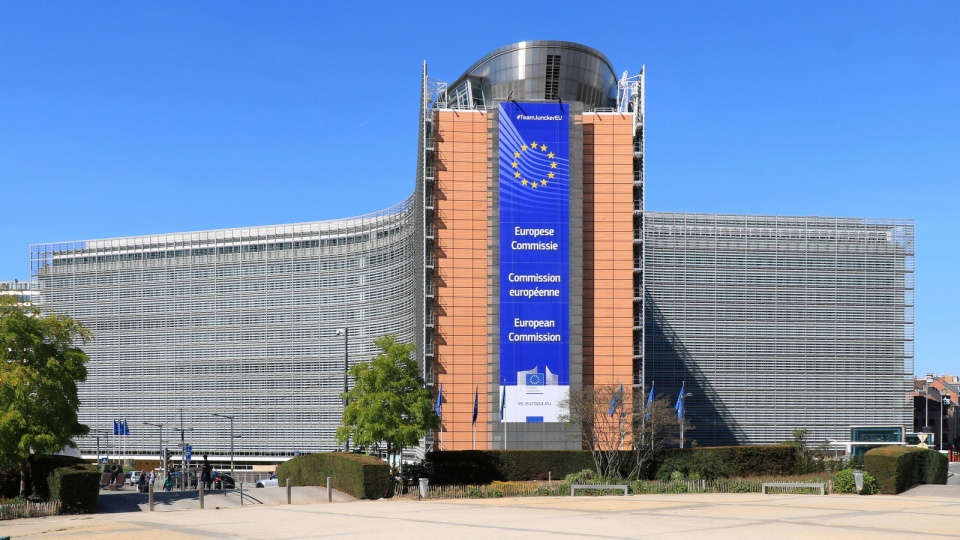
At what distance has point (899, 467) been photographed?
48688 millimetres

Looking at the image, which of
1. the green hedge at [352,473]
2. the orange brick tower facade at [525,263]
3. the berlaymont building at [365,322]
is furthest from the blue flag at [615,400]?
the berlaymont building at [365,322]

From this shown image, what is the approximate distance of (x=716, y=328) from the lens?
13238cm

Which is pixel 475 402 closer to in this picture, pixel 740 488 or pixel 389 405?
pixel 389 405

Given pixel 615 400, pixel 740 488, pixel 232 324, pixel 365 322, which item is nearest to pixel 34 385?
pixel 740 488

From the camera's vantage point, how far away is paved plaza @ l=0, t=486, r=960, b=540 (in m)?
31.4

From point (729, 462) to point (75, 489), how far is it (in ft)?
110

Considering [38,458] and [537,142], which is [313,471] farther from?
[537,142]

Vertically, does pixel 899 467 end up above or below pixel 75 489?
above

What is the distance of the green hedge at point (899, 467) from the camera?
1907 inches

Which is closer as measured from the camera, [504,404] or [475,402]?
[475,402]

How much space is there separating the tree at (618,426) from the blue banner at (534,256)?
8519 millimetres

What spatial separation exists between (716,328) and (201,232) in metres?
70.1

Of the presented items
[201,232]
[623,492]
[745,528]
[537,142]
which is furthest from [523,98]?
[201,232]

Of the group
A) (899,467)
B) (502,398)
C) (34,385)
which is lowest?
(899,467)
